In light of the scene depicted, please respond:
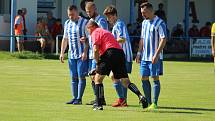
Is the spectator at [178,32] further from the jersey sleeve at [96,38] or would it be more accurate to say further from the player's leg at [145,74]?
the jersey sleeve at [96,38]

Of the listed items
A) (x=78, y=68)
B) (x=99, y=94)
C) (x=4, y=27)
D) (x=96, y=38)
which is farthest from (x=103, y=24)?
(x=4, y=27)

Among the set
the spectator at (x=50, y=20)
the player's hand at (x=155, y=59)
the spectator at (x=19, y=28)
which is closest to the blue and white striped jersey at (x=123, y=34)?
the player's hand at (x=155, y=59)

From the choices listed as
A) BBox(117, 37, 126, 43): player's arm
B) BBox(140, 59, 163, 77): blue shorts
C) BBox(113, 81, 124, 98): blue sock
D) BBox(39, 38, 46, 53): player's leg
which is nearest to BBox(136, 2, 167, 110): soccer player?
BBox(140, 59, 163, 77): blue shorts

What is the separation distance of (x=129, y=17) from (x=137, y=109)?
2758cm

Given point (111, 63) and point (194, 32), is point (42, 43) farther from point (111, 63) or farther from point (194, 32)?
point (111, 63)

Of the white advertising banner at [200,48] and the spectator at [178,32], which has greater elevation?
the spectator at [178,32]

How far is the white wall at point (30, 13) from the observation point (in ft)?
123

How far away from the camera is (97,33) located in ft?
46.5

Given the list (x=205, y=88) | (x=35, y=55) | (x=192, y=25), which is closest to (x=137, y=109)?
(x=205, y=88)

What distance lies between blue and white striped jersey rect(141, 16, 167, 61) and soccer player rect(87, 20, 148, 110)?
3.15 ft

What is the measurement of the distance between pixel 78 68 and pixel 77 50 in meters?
0.39

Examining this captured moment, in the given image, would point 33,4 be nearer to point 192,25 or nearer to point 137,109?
point 192,25

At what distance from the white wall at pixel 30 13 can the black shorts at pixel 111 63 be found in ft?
77.2

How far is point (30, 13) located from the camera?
37625mm
